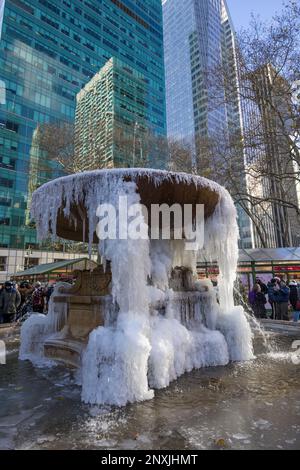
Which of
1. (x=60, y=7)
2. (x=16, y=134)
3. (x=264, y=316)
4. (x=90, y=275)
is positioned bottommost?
(x=264, y=316)

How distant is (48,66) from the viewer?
49.3m

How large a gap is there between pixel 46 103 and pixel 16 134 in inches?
336

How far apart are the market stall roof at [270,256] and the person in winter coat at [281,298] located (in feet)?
10.2

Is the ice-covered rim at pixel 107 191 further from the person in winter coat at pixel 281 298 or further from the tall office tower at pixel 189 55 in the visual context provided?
the tall office tower at pixel 189 55

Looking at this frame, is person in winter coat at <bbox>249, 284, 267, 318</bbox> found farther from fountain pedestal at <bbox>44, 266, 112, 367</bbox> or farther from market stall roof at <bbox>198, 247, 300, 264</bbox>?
fountain pedestal at <bbox>44, 266, 112, 367</bbox>

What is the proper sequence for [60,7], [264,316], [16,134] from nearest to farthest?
[264,316] < [16,134] < [60,7]

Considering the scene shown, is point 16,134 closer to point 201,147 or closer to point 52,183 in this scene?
point 201,147

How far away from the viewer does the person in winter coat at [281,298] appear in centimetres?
955

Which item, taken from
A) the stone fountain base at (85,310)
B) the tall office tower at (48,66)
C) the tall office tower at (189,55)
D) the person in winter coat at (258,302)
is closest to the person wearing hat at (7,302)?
the stone fountain base at (85,310)

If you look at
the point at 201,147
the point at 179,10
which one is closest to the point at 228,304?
the point at 201,147

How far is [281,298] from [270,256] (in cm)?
438

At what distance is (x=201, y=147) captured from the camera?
20.8 meters

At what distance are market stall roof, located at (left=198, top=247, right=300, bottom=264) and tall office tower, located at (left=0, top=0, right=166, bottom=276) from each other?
1245cm

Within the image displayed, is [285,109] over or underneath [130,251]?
over
